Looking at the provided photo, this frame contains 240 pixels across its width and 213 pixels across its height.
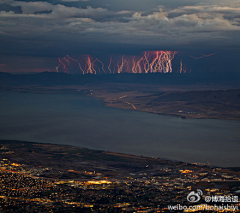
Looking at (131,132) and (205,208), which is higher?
(205,208)

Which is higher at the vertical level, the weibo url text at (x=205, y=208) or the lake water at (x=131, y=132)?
the weibo url text at (x=205, y=208)

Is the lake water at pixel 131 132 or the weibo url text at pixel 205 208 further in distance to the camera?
the lake water at pixel 131 132

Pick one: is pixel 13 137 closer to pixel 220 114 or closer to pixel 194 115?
pixel 194 115

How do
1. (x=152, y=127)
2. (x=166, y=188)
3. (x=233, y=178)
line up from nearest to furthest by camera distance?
(x=166, y=188) → (x=233, y=178) → (x=152, y=127)

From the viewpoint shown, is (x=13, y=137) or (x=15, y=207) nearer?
(x=15, y=207)

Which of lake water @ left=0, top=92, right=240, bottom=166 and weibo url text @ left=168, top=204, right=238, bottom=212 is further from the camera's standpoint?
lake water @ left=0, top=92, right=240, bottom=166

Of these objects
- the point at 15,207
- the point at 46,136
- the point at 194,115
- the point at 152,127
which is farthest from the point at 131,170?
the point at 194,115

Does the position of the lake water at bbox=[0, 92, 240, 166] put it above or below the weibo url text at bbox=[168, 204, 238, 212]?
below

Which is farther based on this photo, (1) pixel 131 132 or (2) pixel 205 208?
(1) pixel 131 132
